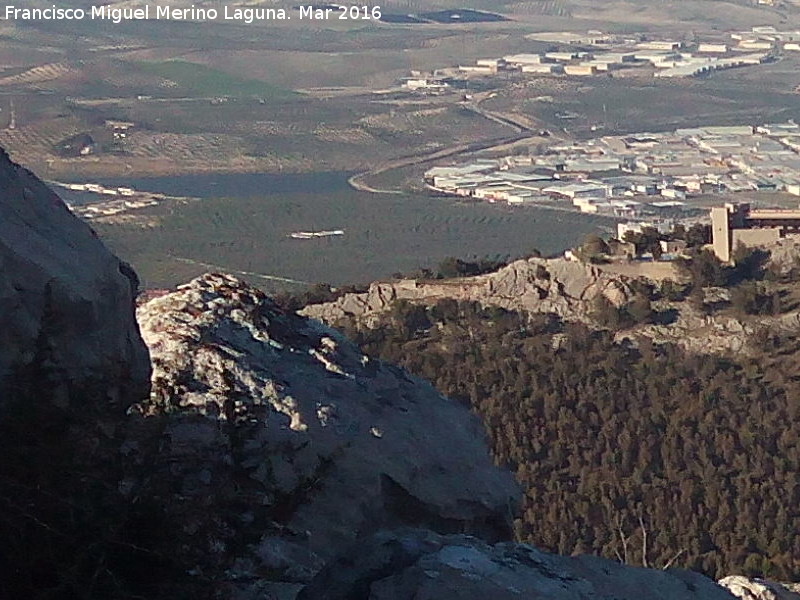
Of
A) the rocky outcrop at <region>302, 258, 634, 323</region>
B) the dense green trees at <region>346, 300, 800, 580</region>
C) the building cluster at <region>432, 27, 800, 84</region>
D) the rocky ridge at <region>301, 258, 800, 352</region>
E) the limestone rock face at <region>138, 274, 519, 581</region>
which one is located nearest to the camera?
the limestone rock face at <region>138, 274, 519, 581</region>

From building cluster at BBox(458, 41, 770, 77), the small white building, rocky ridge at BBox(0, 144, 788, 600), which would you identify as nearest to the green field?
building cluster at BBox(458, 41, 770, 77)

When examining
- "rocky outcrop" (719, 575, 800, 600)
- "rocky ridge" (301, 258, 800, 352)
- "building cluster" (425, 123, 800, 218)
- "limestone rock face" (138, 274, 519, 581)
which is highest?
"limestone rock face" (138, 274, 519, 581)

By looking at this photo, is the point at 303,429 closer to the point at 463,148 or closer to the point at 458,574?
the point at 458,574

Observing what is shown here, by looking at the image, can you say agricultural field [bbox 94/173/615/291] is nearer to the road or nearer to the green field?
the road

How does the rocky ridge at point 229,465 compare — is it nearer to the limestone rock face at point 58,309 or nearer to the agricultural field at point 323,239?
the limestone rock face at point 58,309

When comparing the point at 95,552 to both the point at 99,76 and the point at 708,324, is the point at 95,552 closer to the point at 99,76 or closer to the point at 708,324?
the point at 708,324

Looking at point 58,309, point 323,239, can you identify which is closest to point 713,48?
point 323,239
